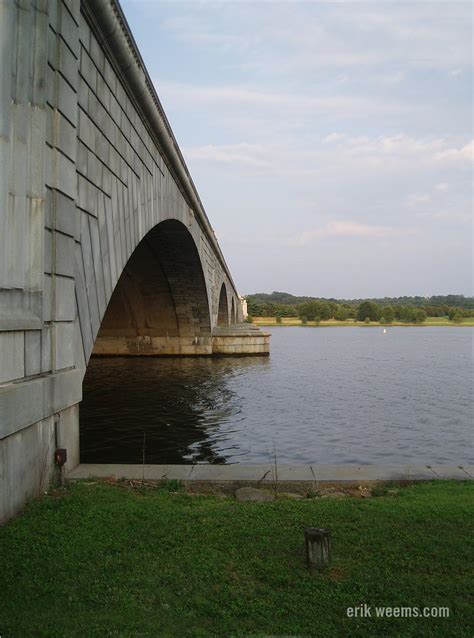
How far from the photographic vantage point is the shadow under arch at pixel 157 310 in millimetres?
29766

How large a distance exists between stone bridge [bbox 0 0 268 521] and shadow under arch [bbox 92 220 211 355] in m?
16.2

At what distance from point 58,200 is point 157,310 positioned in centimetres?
2679

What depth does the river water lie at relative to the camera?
12117 mm

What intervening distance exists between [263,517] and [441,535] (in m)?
1.58

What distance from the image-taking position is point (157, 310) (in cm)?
3350

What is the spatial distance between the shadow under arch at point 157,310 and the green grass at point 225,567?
75.3ft

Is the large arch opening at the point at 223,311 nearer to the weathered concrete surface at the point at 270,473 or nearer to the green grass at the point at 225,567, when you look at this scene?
the weathered concrete surface at the point at 270,473

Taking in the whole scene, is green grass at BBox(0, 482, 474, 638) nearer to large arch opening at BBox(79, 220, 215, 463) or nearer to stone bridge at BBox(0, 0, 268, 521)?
stone bridge at BBox(0, 0, 268, 521)

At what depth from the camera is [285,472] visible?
24.3ft

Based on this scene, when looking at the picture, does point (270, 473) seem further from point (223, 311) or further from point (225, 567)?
point (223, 311)

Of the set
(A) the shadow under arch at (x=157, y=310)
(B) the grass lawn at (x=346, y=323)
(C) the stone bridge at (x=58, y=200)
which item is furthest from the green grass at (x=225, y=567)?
(B) the grass lawn at (x=346, y=323)

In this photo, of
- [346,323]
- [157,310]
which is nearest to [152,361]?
[157,310]

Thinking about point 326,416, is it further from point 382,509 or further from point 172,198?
point 382,509

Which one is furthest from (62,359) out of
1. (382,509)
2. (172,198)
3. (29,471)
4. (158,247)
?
(158,247)
